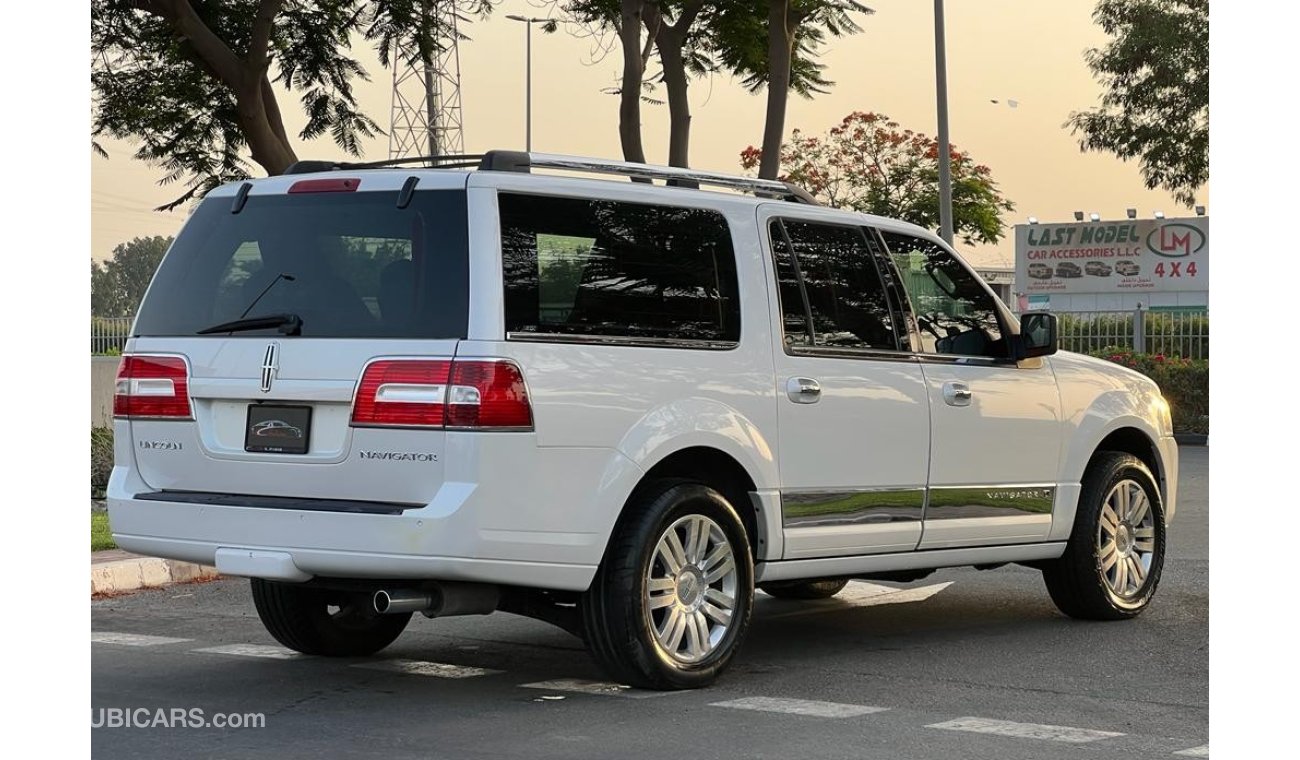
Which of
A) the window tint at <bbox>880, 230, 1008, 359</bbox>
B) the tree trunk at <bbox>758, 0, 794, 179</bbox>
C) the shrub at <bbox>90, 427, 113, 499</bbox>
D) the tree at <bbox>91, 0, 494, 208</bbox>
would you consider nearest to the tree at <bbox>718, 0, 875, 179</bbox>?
the tree trunk at <bbox>758, 0, 794, 179</bbox>

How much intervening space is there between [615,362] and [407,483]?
3.11 ft

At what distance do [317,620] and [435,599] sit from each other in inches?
59.7

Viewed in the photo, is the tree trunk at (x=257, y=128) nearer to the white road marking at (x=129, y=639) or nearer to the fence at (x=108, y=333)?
the fence at (x=108, y=333)

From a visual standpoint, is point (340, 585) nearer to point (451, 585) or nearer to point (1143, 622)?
point (451, 585)

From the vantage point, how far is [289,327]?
288 inches

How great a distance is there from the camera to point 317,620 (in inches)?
336

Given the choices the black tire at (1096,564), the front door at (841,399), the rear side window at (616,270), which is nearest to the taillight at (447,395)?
the rear side window at (616,270)

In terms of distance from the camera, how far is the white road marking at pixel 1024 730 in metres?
6.77

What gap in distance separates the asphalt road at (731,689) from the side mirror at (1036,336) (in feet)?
4.50

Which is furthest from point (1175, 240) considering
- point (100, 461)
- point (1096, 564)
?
point (1096, 564)

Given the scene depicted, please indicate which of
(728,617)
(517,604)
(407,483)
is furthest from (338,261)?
(728,617)

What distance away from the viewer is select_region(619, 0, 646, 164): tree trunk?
19.0 metres
